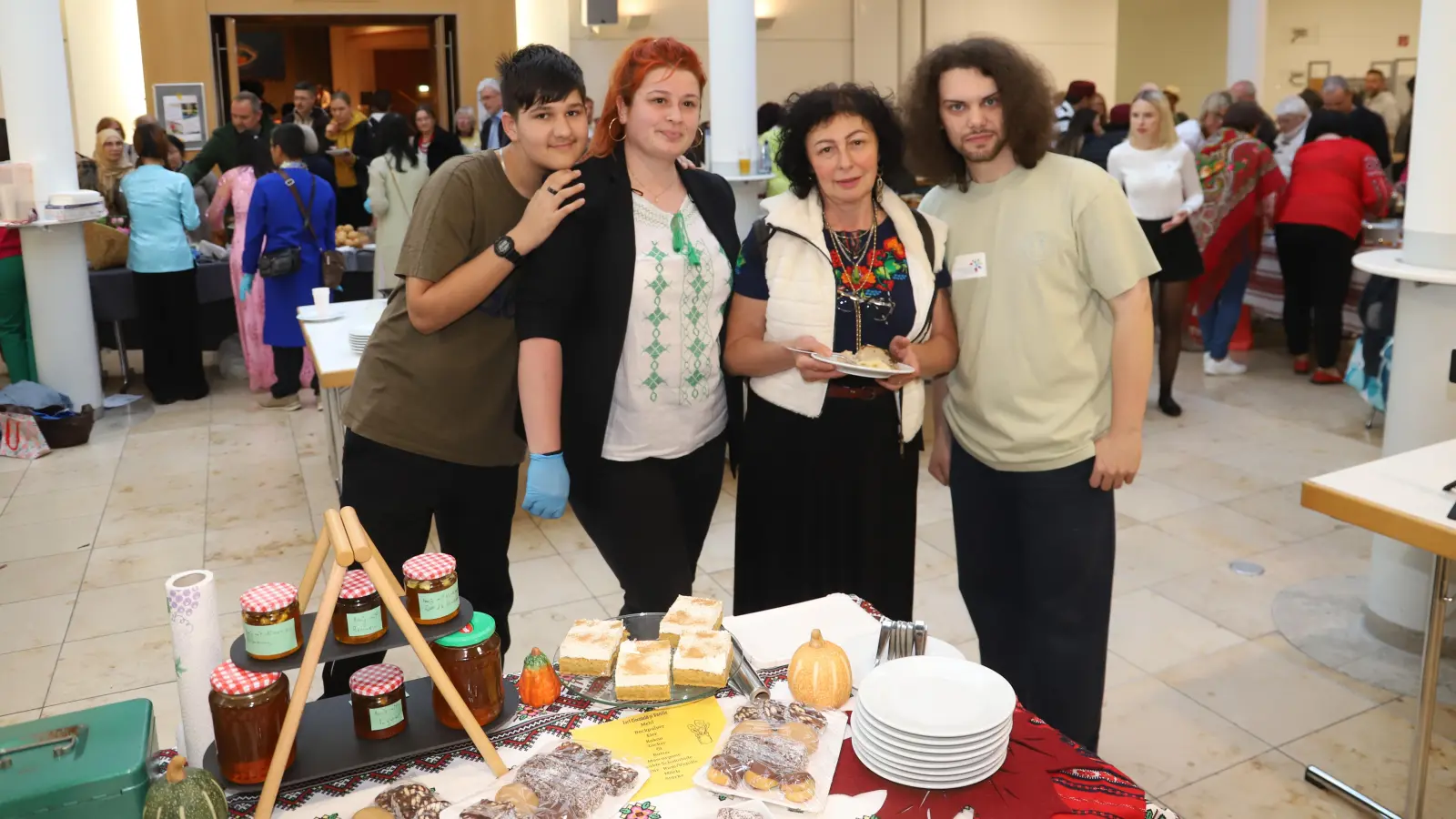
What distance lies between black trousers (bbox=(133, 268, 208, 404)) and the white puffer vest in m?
5.28

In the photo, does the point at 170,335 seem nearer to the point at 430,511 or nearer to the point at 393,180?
the point at 393,180

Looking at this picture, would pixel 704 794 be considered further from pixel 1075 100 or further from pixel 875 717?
pixel 1075 100

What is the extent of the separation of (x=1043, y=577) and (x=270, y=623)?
1542 mm

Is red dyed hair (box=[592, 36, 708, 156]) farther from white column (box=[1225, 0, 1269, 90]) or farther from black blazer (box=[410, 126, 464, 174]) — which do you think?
white column (box=[1225, 0, 1269, 90])

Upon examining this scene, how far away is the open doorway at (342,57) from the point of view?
1212 centimetres

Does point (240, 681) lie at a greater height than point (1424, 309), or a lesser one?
lesser

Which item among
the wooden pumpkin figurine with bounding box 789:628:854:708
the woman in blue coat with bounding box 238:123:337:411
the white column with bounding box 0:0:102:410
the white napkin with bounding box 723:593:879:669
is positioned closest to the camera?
the wooden pumpkin figurine with bounding box 789:628:854:708

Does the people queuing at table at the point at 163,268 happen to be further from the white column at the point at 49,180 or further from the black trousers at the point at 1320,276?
the black trousers at the point at 1320,276

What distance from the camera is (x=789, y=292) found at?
2242 millimetres

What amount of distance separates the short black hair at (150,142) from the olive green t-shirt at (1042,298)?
542 cm

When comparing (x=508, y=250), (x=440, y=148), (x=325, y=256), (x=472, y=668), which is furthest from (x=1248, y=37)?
(x=472, y=668)

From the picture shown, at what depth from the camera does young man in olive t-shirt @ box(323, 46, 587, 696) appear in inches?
80.0

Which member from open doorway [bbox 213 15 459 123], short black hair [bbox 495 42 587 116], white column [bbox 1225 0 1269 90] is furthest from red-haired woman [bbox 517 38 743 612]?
open doorway [bbox 213 15 459 123]

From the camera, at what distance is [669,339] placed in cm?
218
